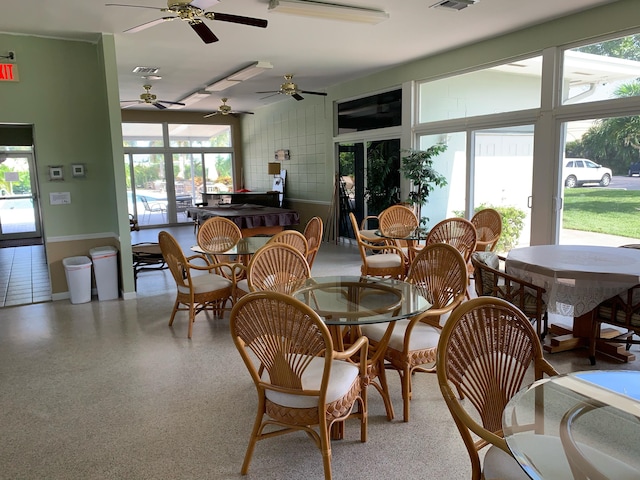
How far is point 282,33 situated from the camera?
527 centimetres

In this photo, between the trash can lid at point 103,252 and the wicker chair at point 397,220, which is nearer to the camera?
the trash can lid at point 103,252

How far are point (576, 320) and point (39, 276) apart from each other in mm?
6683

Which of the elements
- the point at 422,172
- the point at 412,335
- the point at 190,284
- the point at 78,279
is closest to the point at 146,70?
the point at 78,279

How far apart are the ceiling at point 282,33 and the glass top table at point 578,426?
148 inches

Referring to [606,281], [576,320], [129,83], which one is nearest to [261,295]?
[606,281]

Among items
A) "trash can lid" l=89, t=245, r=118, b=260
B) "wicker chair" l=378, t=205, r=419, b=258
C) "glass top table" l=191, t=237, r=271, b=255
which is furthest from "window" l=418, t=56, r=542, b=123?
"trash can lid" l=89, t=245, r=118, b=260

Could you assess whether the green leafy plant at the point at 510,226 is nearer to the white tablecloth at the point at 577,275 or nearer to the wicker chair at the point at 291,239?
the white tablecloth at the point at 577,275

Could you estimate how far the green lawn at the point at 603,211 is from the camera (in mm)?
4566

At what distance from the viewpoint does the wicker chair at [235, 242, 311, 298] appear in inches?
121

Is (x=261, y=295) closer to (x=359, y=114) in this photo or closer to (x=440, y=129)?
(x=440, y=129)

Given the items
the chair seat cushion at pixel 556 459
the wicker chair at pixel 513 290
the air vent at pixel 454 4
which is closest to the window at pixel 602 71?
the air vent at pixel 454 4

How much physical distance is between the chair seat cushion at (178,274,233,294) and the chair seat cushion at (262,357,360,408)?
2108 mm

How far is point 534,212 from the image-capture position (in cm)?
532

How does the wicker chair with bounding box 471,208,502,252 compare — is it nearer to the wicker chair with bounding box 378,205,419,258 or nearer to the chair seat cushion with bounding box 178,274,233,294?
the wicker chair with bounding box 378,205,419,258
